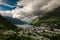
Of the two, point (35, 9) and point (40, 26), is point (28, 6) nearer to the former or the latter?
point (35, 9)

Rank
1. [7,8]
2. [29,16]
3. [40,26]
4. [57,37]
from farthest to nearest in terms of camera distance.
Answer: [57,37]
[40,26]
[29,16]
[7,8]

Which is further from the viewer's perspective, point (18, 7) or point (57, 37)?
point (57, 37)

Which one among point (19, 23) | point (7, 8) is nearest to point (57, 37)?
point (19, 23)

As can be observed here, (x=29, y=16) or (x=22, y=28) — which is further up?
(x=29, y=16)

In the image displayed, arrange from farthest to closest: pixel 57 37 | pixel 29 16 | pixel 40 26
A: 1. pixel 57 37
2. pixel 40 26
3. pixel 29 16

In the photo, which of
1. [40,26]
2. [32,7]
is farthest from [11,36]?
[32,7]

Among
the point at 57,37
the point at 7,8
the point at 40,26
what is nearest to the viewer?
the point at 7,8

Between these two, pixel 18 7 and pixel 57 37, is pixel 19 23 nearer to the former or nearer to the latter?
pixel 18 7

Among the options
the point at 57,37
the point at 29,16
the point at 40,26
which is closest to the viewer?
the point at 29,16

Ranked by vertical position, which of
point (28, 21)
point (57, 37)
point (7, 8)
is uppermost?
point (7, 8)
